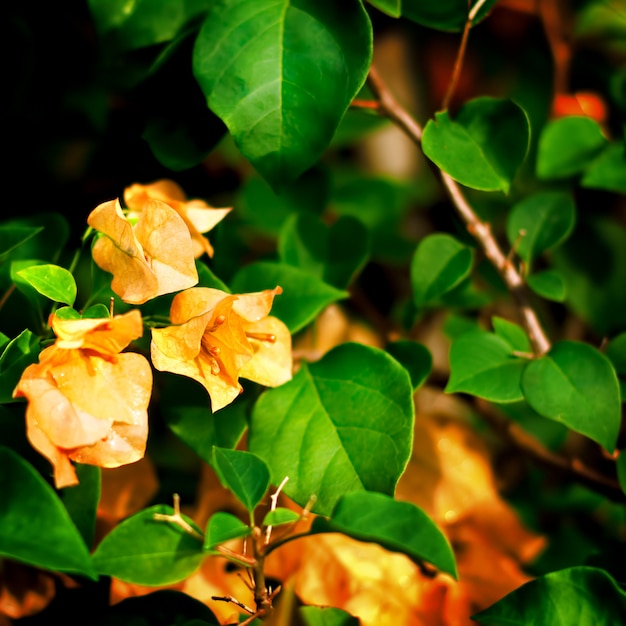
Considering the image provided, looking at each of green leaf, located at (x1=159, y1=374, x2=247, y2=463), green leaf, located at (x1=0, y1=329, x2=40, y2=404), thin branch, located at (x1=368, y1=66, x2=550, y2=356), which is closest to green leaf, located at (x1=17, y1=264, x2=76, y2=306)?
green leaf, located at (x1=0, y1=329, x2=40, y2=404)

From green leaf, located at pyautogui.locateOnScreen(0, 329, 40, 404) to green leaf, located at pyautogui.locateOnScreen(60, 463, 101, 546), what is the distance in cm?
11

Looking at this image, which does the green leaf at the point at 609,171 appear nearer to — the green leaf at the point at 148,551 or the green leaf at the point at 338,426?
the green leaf at the point at 338,426

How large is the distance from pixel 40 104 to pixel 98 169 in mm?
146

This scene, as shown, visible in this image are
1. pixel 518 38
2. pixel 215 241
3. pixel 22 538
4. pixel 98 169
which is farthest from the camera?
pixel 518 38

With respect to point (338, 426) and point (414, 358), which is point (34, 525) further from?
point (414, 358)

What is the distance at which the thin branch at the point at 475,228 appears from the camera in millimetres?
718

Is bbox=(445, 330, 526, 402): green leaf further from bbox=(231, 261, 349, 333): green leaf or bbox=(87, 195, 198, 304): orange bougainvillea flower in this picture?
bbox=(87, 195, 198, 304): orange bougainvillea flower

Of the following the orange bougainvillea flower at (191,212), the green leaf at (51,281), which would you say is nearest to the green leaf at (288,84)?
the orange bougainvillea flower at (191,212)

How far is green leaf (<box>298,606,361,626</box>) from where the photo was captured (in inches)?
21.4

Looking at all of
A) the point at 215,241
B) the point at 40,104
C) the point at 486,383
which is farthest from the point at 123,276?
the point at 40,104

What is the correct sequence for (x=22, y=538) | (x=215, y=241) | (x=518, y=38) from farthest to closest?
1. (x=518, y=38)
2. (x=215, y=241)
3. (x=22, y=538)

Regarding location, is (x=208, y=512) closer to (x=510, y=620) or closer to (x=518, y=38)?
(x=510, y=620)

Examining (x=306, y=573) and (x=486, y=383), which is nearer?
(x=486, y=383)

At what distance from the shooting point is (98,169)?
996 millimetres
